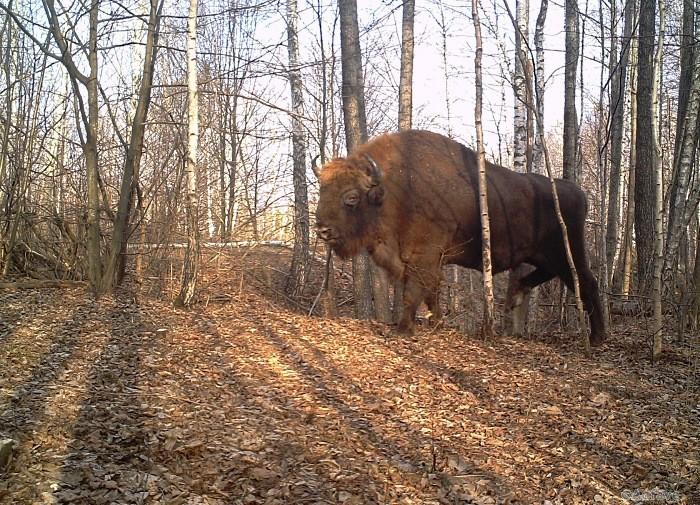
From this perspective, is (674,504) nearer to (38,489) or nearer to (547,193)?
(38,489)

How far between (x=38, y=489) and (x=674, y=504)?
402 centimetres

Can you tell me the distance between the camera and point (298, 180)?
13.8 meters

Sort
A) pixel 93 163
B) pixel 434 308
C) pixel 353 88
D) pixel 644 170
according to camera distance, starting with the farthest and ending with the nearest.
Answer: pixel 644 170 → pixel 353 88 → pixel 93 163 → pixel 434 308

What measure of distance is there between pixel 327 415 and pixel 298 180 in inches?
356

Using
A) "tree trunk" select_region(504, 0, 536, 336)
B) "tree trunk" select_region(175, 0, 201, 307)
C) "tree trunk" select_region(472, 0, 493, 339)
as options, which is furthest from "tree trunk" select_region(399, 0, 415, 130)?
"tree trunk" select_region(175, 0, 201, 307)

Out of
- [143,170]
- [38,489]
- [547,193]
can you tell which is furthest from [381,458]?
[143,170]

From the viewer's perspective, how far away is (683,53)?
12.3m

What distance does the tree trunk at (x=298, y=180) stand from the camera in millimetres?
13453

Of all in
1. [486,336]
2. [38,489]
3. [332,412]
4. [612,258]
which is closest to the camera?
[38,489]

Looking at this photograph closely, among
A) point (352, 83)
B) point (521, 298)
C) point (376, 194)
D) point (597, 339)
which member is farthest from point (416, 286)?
point (352, 83)

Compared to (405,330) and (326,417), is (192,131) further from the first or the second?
(326,417)

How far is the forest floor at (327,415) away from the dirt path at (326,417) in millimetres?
19

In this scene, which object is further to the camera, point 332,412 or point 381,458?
point 332,412

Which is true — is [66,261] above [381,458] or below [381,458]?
above
